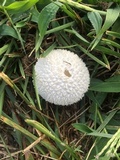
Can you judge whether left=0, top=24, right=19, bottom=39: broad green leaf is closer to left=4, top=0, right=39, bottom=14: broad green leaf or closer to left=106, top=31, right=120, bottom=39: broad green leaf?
left=4, top=0, right=39, bottom=14: broad green leaf

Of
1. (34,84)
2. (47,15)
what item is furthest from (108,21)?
(34,84)

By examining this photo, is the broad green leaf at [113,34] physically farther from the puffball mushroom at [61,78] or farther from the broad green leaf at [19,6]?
the broad green leaf at [19,6]

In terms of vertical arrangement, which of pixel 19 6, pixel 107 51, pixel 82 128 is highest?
pixel 19 6

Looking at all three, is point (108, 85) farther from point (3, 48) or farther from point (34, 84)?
point (3, 48)

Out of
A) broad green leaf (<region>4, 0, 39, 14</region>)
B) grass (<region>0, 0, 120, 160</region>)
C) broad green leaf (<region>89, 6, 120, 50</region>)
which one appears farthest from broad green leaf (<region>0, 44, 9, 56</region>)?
broad green leaf (<region>89, 6, 120, 50</region>)

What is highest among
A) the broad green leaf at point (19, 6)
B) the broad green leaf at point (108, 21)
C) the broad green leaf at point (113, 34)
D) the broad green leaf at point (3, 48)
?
the broad green leaf at point (19, 6)

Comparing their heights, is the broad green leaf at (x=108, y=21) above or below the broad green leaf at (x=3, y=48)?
below

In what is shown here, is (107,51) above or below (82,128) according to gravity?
above

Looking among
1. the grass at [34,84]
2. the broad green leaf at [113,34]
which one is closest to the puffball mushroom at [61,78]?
the grass at [34,84]
